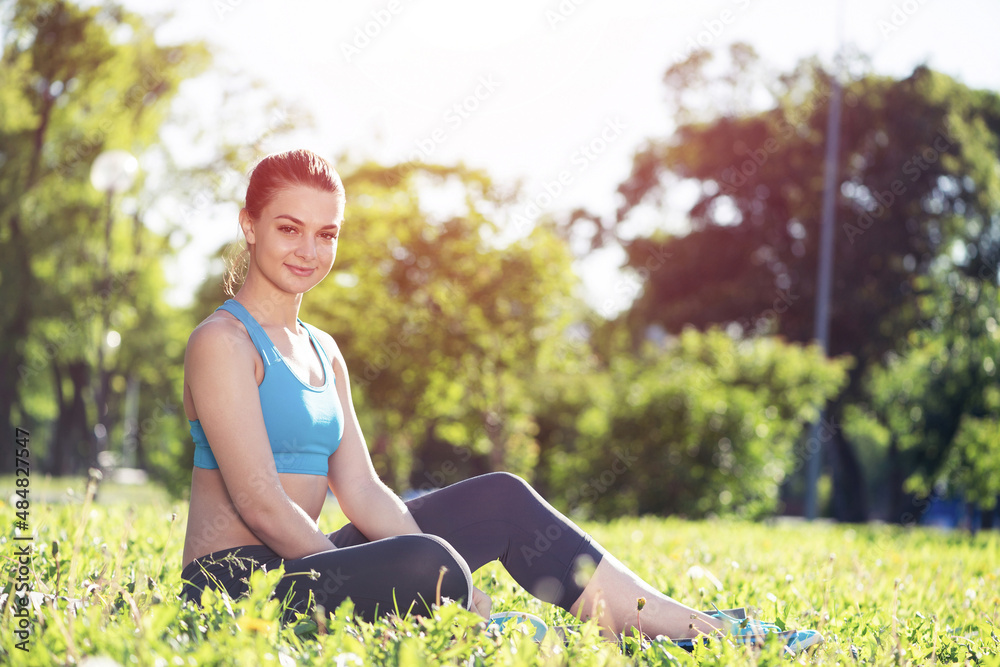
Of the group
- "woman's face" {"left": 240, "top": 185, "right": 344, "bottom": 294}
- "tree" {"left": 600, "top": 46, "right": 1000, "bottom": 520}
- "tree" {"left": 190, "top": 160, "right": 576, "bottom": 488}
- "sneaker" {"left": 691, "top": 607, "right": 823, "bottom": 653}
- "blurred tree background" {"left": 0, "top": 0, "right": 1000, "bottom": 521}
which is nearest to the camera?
"sneaker" {"left": 691, "top": 607, "right": 823, "bottom": 653}

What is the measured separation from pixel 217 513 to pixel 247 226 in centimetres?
91

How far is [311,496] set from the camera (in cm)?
257

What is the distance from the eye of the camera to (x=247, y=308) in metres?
2.66

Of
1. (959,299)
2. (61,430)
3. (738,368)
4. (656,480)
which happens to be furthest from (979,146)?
(61,430)

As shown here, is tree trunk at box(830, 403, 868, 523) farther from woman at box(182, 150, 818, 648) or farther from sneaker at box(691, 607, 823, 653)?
woman at box(182, 150, 818, 648)

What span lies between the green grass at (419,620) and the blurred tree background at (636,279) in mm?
5313

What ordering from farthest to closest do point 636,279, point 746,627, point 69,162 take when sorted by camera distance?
point 636,279, point 69,162, point 746,627

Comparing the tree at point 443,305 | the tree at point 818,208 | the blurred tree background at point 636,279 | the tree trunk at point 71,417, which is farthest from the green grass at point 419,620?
the tree trunk at point 71,417

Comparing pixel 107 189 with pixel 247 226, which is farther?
pixel 107 189

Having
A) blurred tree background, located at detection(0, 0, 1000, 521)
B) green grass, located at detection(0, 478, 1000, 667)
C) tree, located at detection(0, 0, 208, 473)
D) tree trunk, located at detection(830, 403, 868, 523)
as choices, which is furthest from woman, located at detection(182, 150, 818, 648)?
tree trunk, located at detection(830, 403, 868, 523)

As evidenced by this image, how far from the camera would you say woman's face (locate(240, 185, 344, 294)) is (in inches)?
104

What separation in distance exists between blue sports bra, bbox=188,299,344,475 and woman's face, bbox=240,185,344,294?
0.54 ft

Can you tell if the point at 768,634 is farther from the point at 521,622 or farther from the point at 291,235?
the point at 291,235

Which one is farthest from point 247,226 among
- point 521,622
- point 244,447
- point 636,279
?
point 636,279
